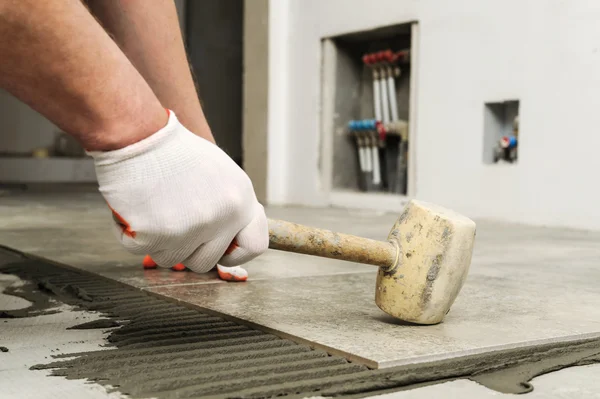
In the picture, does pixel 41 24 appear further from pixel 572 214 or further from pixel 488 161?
pixel 488 161

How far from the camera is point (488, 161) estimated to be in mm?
3762

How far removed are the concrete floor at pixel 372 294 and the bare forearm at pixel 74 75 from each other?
454 millimetres

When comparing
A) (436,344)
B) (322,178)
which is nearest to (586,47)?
(322,178)

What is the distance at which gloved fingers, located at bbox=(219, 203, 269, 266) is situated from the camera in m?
1.05

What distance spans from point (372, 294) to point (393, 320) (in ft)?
0.87

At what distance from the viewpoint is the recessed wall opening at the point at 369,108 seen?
4426mm

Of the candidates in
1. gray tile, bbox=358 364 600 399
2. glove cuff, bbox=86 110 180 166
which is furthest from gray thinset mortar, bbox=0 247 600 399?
glove cuff, bbox=86 110 180 166

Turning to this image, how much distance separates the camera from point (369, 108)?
484cm

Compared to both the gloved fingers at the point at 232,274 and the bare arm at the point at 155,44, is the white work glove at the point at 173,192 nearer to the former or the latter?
the bare arm at the point at 155,44

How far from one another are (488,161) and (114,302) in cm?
271

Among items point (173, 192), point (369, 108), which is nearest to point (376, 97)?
point (369, 108)

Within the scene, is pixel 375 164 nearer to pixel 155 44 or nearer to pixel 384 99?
pixel 384 99

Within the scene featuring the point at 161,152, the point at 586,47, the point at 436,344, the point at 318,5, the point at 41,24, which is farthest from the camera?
the point at 318,5

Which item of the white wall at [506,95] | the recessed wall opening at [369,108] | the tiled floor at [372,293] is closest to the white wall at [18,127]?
the recessed wall opening at [369,108]
